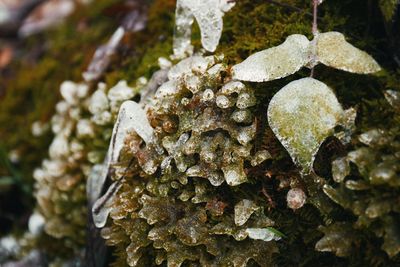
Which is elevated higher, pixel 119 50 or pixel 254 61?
pixel 254 61

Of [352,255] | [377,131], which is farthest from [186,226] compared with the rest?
[377,131]

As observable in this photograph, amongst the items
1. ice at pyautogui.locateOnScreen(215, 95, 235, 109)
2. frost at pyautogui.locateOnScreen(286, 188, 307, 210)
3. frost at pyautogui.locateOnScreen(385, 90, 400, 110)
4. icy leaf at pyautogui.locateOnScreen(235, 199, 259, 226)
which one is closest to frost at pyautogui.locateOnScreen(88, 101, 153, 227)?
ice at pyautogui.locateOnScreen(215, 95, 235, 109)

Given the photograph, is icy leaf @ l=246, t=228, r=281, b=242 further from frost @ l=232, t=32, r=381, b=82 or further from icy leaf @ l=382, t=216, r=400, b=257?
frost @ l=232, t=32, r=381, b=82

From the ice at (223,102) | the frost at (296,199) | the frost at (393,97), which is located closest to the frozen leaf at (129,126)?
the ice at (223,102)

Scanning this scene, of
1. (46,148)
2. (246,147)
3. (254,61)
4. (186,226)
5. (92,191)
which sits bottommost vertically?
(46,148)

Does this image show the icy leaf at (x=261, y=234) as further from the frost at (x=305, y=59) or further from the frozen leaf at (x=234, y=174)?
the frost at (x=305, y=59)

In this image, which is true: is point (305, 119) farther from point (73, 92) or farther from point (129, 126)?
point (73, 92)

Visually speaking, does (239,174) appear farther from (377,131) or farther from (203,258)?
(377,131)

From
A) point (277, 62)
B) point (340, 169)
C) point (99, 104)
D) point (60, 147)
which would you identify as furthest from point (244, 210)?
point (60, 147)
